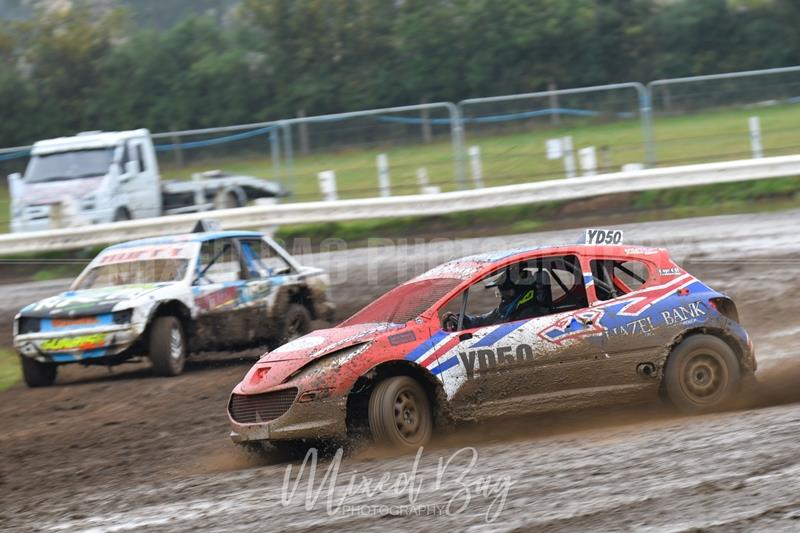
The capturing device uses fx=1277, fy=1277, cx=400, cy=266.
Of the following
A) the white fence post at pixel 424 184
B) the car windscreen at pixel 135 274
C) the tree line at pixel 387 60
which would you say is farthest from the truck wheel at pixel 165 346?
the tree line at pixel 387 60

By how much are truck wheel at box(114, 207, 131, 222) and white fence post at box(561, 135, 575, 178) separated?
24.0 ft

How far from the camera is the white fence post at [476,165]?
19.2 meters

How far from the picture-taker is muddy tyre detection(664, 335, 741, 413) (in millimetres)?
8211

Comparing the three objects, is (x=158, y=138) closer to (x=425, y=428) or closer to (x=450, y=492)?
(x=425, y=428)

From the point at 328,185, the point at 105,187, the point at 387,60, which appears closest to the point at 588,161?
the point at 328,185

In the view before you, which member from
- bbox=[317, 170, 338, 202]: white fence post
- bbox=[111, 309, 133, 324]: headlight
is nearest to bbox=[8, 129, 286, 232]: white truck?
bbox=[317, 170, 338, 202]: white fence post

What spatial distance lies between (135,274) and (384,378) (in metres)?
5.51

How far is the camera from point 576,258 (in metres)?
8.46

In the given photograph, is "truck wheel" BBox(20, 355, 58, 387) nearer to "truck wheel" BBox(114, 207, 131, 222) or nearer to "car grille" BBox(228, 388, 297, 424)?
"car grille" BBox(228, 388, 297, 424)

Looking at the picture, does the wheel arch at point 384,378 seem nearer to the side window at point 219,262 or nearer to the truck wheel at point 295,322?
the side window at point 219,262

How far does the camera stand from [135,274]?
12555 mm

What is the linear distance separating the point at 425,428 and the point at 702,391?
1.88 metres

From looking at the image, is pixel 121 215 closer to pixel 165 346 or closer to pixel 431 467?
pixel 165 346

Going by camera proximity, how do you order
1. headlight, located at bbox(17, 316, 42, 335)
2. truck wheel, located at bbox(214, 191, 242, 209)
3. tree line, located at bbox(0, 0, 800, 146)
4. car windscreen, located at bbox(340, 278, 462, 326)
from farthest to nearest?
1. tree line, located at bbox(0, 0, 800, 146)
2. truck wheel, located at bbox(214, 191, 242, 209)
3. headlight, located at bbox(17, 316, 42, 335)
4. car windscreen, located at bbox(340, 278, 462, 326)
